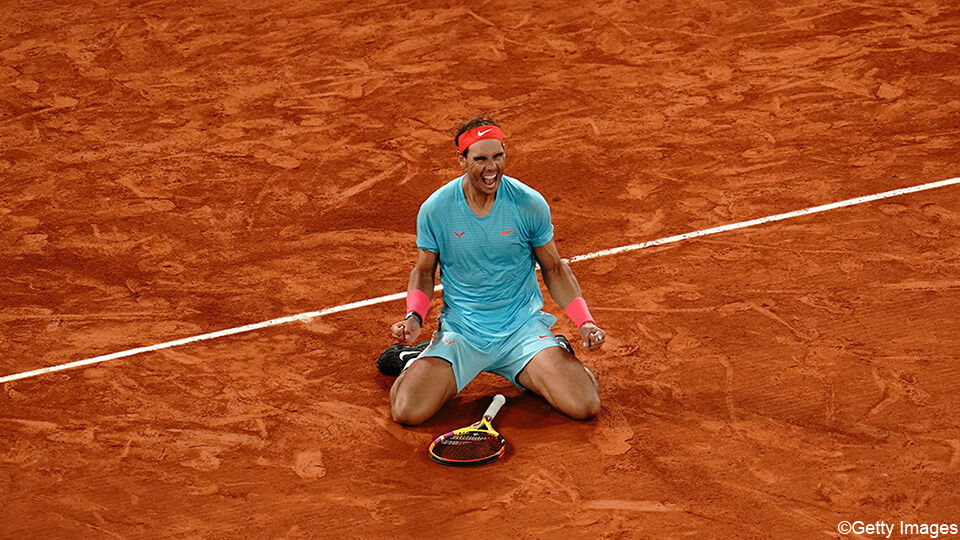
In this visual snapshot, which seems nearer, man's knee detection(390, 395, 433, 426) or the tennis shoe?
man's knee detection(390, 395, 433, 426)

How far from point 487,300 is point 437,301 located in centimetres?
123

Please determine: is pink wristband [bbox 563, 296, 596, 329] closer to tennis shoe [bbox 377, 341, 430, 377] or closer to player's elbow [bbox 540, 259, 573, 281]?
player's elbow [bbox 540, 259, 573, 281]

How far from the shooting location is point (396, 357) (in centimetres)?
717

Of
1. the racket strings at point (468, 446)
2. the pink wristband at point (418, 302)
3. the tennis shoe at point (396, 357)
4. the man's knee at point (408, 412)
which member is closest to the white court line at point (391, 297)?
the tennis shoe at point (396, 357)

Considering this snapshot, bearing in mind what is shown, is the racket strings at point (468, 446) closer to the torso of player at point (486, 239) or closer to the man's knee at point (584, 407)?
the man's knee at point (584, 407)

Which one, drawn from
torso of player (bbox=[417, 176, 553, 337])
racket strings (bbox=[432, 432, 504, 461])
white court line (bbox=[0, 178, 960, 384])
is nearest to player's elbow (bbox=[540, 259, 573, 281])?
torso of player (bbox=[417, 176, 553, 337])

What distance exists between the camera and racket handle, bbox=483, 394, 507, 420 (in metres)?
6.67

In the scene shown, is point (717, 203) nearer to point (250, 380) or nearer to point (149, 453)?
point (250, 380)

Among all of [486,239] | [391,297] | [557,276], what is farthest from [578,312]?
[391,297]

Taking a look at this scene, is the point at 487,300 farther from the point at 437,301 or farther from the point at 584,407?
the point at 437,301

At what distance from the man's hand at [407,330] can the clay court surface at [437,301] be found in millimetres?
585

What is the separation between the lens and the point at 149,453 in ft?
21.7

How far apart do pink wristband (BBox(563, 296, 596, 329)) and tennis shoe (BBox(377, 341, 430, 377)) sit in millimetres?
973

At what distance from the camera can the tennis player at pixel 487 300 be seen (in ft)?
21.9
